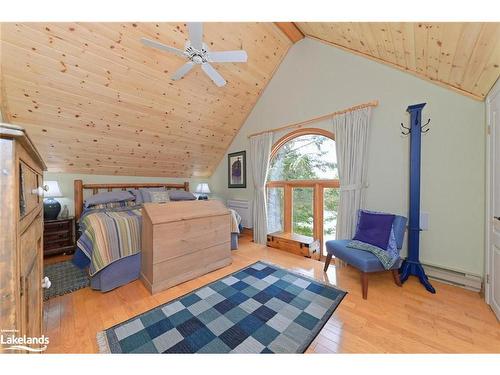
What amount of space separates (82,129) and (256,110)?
295 cm

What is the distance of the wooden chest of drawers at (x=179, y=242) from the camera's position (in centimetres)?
204

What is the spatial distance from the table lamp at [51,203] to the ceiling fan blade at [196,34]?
2.94 meters

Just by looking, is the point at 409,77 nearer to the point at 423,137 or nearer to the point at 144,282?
the point at 423,137

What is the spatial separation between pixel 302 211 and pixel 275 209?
0.60 meters

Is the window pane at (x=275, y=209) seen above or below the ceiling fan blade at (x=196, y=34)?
below

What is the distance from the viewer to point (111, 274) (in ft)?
6.86

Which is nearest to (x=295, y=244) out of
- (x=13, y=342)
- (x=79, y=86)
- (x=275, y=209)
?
(x=275, y=209)

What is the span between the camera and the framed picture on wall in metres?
4.35

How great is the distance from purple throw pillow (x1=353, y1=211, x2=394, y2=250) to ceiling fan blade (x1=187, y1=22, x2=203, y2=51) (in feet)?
8.59

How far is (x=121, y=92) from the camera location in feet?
8.79

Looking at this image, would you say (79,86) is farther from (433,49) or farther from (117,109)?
(433,49)

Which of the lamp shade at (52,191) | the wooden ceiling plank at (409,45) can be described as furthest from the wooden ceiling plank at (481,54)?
the lamp shade at (52,191)

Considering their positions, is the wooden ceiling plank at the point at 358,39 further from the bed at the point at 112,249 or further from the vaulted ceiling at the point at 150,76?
the bed at the point at 112,249
